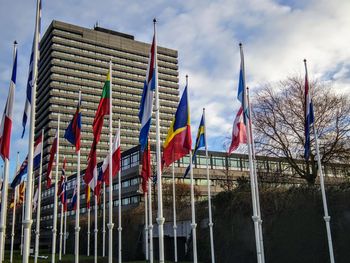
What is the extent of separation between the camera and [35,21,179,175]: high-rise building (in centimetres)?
14200

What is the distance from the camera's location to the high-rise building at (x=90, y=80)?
142000mm

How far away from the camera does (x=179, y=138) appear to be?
18031 mm

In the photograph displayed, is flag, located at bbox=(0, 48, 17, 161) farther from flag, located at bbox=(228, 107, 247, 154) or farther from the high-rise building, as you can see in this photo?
the high-rise building

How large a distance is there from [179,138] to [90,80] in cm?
13804

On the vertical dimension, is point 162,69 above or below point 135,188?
above

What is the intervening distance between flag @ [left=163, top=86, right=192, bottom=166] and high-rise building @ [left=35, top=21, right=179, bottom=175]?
12096 centimetres

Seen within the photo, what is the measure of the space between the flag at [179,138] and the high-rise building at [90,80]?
397ft

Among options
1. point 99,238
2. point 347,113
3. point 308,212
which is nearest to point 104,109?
point 308,212

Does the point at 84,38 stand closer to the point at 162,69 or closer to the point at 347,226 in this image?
the point at 162,69

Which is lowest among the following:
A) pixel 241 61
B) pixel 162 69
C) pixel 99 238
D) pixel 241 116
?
pixel 99 238

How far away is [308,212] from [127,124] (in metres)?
129

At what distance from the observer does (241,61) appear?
17.8 meters

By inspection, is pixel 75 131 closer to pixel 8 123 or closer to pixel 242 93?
pixel 8 123

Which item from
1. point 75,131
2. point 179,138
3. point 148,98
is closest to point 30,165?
point 148,98
